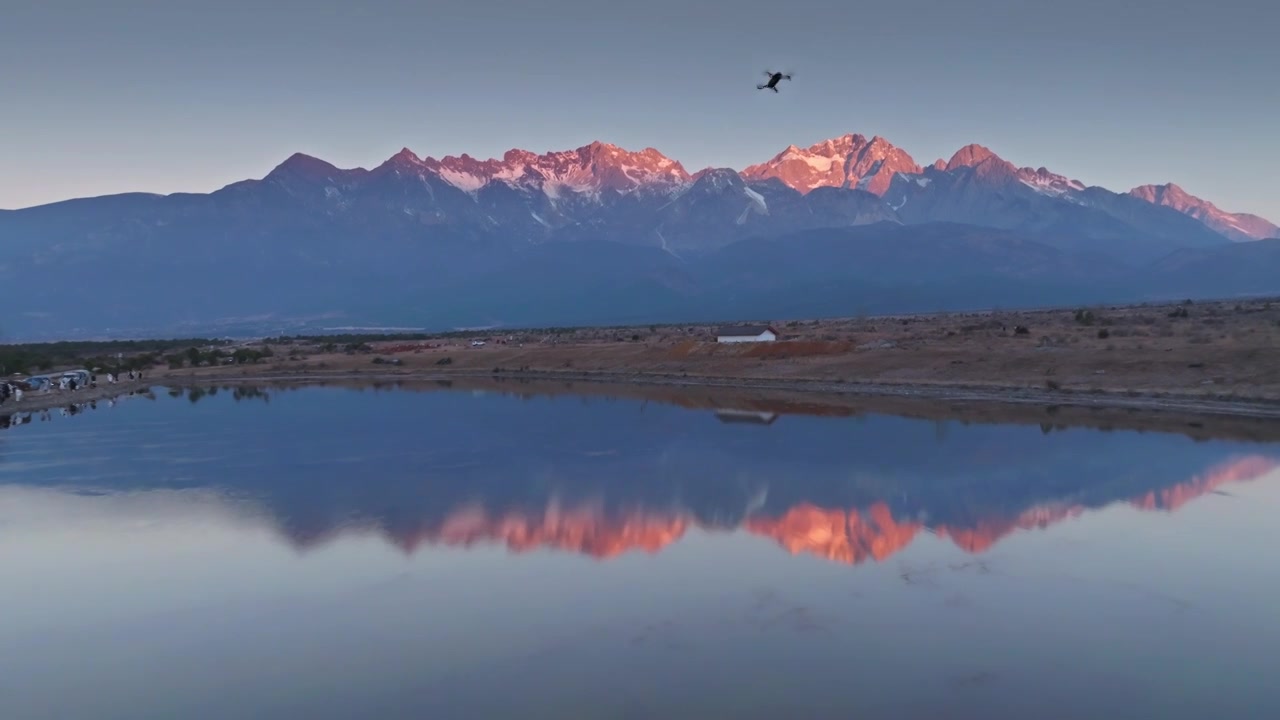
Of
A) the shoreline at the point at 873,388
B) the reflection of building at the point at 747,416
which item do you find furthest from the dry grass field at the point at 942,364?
the reflection of building at the point at 747,416

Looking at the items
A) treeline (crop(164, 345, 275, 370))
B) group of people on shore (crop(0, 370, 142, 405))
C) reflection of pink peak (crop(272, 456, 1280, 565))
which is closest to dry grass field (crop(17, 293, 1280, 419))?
treeline (crop(164, 345, 275, 370))

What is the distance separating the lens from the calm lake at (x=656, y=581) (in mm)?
14531

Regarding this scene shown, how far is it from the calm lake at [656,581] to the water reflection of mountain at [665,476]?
0.62 ft

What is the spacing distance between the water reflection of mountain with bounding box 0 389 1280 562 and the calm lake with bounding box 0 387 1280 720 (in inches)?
7.4

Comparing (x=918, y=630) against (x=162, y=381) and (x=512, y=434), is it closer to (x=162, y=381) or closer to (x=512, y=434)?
(x=512, y=434)

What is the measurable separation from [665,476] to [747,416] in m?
17.3

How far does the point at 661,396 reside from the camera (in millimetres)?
61812

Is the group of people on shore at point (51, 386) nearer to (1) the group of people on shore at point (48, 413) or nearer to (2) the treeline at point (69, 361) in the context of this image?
(1) the group of people on shore at point (48, 413)

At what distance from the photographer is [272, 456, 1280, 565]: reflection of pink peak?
22984 millimetres

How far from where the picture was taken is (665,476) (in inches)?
1282

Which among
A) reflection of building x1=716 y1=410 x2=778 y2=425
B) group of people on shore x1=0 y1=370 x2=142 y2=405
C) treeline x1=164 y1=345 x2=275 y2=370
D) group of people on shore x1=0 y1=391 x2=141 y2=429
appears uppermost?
treeline x1=164 y1=345 x2=275 y2=370

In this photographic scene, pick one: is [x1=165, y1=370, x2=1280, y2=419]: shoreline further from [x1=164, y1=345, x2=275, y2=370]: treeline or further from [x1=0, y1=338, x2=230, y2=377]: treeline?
[x1=164, y1=345, x2=275, y2=370]: treeline

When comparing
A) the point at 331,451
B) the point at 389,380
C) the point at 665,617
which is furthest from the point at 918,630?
the point at 389,380

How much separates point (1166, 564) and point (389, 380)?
227ft
